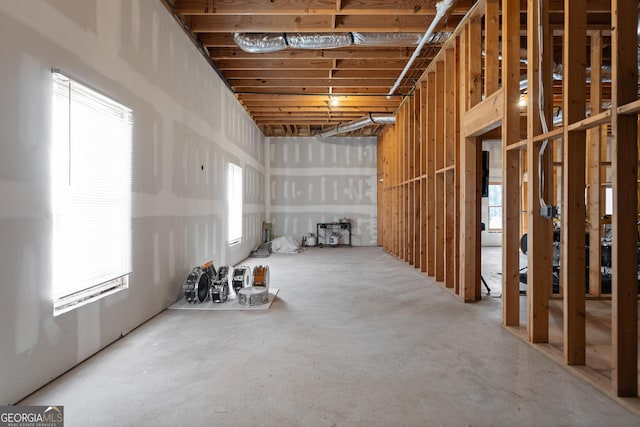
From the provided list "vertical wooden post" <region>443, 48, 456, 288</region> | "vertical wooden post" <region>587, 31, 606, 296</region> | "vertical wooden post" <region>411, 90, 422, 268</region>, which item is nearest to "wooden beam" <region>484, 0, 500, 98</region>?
"vertical wooden post" <region>443, 48, 456, 288</region>

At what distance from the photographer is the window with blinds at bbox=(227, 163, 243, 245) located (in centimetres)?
687

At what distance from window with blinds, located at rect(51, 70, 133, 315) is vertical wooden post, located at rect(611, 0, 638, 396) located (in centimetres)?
347

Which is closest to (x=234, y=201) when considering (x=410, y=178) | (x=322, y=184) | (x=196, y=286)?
(x=196, y=286)

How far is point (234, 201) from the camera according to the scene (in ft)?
23.8

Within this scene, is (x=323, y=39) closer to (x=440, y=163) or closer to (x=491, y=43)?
(x=491, y=43)

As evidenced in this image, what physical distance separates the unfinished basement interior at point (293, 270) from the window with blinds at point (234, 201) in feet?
1.43

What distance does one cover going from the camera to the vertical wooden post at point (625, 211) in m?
2.08

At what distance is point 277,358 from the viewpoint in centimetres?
266

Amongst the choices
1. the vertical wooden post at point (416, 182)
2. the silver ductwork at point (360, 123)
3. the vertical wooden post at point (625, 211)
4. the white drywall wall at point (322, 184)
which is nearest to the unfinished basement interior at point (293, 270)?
the vertical wooden post at point (625, 211)

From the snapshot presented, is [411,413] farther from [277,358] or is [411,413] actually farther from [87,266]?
[87,266]

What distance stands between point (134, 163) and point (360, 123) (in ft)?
20.9

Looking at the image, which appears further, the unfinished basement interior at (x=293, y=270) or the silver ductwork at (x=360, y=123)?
the silver ductwork at (x=360, y=123)

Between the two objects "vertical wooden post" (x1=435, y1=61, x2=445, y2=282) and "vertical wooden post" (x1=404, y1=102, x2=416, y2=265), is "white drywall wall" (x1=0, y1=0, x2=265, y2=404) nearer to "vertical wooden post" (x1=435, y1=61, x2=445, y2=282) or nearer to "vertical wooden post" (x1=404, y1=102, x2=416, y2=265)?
"vertical wooden post" (x1=435, y1=61, x2=445, y2=282)

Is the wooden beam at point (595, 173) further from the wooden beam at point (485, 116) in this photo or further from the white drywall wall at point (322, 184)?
the white drywall wall at point (322, 184)
